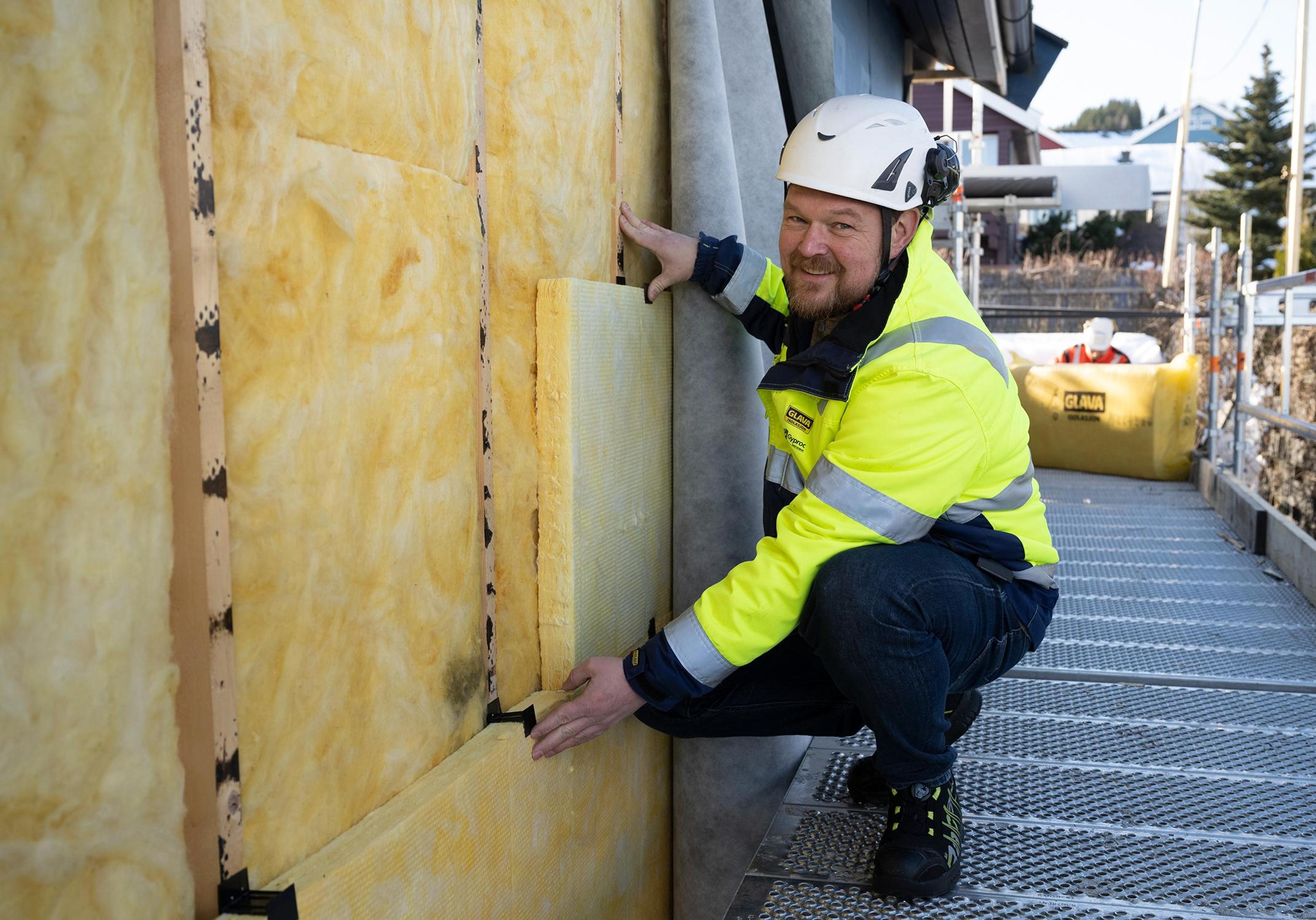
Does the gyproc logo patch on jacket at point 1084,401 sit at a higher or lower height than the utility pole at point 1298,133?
lower

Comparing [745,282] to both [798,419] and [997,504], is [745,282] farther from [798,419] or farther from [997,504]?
[997,504]

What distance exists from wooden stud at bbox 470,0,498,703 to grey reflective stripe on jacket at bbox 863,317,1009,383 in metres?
0.84

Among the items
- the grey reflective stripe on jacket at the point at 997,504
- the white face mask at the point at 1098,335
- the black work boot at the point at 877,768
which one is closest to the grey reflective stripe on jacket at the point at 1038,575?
the grey reflective stripe on jacket at the point at 997,504

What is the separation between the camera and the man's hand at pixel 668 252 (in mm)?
2773

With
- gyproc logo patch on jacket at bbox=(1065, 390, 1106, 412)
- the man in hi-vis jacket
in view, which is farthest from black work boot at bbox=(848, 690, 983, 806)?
gyproc logo patch on jacket at bbox=(1065, 390, 1106, 412)

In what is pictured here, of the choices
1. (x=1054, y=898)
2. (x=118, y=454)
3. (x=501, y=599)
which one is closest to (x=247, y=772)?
(x=118, y=454)

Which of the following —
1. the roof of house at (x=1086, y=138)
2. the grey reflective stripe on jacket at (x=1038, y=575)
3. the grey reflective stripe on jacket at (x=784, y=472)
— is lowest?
the grey reflective stripe on jacket at (x=1038, y=575)

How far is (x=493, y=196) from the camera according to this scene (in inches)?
81.5

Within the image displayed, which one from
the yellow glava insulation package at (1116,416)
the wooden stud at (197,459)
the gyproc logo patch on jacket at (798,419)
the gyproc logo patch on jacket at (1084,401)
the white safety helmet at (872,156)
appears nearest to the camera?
the wooden stud at (197,459)

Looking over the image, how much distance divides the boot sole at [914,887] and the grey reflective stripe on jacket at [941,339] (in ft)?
3.61

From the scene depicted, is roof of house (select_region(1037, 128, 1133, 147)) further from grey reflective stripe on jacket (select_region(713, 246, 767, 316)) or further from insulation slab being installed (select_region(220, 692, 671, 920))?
insulation slab being installed (select_region(220, 692, 671, 920))

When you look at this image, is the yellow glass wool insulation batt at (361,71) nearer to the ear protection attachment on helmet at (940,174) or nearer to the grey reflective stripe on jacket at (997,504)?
the ear protection attachment on helmet at (940,174)

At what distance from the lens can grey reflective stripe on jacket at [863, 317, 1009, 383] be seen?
2314mm

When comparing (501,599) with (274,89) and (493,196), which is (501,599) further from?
(274,89)
